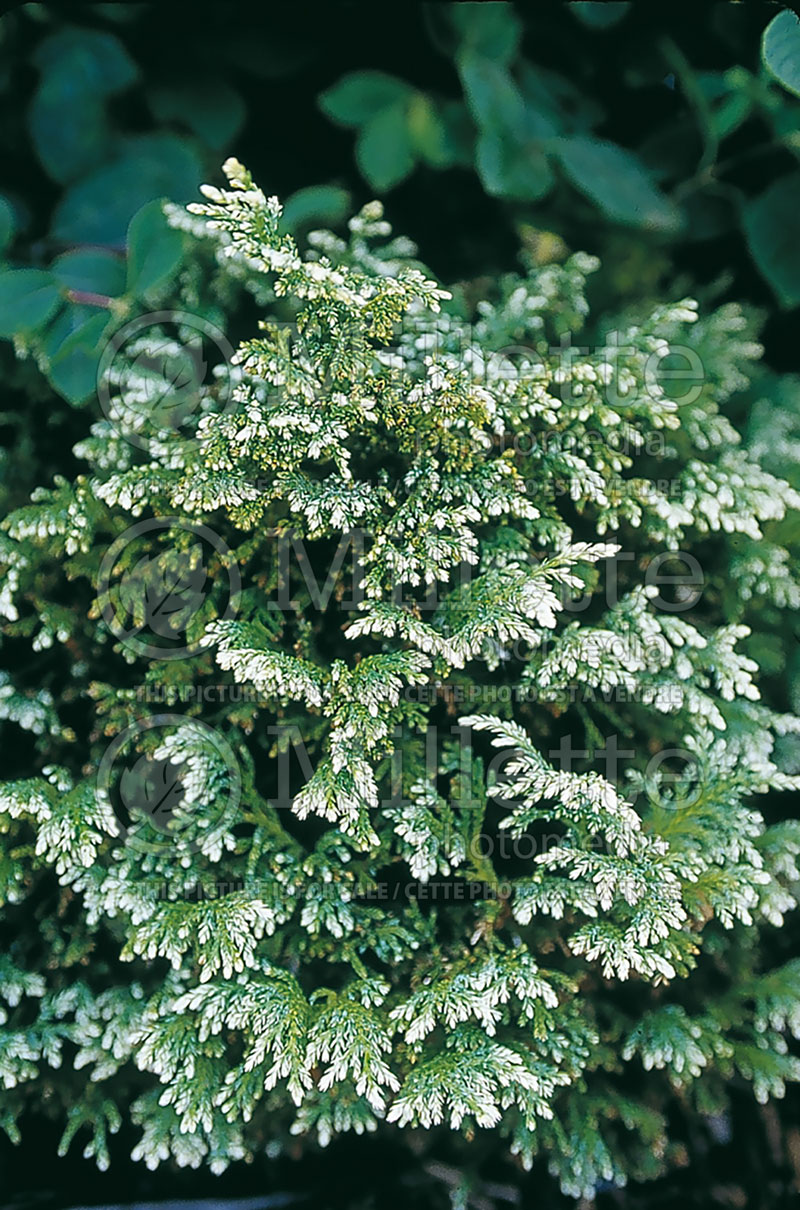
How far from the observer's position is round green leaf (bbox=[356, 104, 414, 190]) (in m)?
1.43

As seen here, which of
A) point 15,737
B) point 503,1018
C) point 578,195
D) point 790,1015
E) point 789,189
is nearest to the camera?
point 503,1018

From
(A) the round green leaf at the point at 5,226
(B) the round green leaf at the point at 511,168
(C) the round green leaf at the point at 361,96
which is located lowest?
(A) the round green leaf at the point at 5,226

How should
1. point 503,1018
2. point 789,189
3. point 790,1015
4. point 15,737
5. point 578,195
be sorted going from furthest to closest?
1. point 578,195
2. point 789,189
3. point 15,737
4. point 790,1015
5. point 503,1018

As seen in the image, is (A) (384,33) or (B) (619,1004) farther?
(A) (384,33)

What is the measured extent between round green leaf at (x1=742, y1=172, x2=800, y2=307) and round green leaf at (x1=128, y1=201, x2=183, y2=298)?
0.98 meters

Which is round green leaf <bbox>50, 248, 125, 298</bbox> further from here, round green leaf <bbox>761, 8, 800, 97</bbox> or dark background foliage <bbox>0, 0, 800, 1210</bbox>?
round green leaf <bbox>761, 8, 800, 97</bbox>

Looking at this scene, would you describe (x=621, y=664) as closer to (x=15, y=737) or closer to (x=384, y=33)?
(x=15, y=737)

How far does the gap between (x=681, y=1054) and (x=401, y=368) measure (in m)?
0.92

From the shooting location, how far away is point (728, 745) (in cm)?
117

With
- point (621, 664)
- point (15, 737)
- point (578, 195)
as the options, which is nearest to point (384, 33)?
point (578, 195)

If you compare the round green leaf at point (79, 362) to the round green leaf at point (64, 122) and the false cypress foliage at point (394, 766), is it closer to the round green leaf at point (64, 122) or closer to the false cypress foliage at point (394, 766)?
the false cypress foliage at point (394, 766)

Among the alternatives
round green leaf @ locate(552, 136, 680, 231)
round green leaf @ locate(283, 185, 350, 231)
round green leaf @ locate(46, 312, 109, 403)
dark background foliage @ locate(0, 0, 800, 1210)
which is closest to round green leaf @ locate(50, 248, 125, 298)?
dark background foliage @ locate(0, 0, 800, 1210)

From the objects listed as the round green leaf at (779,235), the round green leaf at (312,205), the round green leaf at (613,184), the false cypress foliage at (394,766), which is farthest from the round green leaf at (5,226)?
the round green leaf at (779,235)

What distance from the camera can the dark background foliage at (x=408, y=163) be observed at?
1.23 meters
